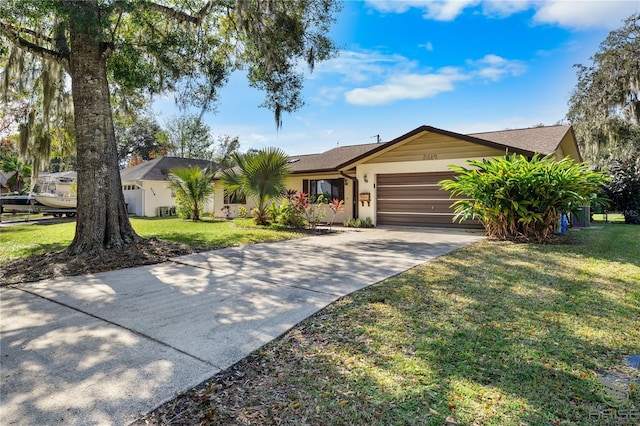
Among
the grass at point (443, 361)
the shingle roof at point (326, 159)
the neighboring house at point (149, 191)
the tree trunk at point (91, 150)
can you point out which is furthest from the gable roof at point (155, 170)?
the grass at point (443, 361)

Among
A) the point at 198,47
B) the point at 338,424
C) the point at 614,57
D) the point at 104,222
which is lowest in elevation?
the point at 338,424

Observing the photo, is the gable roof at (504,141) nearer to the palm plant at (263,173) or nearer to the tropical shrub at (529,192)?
the tropical shrub at (529,192)

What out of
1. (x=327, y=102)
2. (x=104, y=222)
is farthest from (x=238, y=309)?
(x=327, y=102)

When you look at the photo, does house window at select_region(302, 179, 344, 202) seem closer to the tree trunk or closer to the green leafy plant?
the green leafy plant

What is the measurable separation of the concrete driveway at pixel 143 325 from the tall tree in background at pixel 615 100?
17.7 metres

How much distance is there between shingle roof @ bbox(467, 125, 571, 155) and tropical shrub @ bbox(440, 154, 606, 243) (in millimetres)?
2280

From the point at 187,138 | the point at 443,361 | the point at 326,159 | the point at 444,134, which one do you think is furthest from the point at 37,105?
the point at 187,138

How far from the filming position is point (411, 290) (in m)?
4.43

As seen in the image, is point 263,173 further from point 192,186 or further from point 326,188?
point 192,186

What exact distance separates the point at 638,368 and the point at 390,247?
224 inches

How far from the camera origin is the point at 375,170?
13367mm

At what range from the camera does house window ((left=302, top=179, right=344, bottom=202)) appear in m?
15.4

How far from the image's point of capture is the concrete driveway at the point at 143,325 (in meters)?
2.18

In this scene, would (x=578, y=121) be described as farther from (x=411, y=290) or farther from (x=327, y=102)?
(x=411, y=290)
